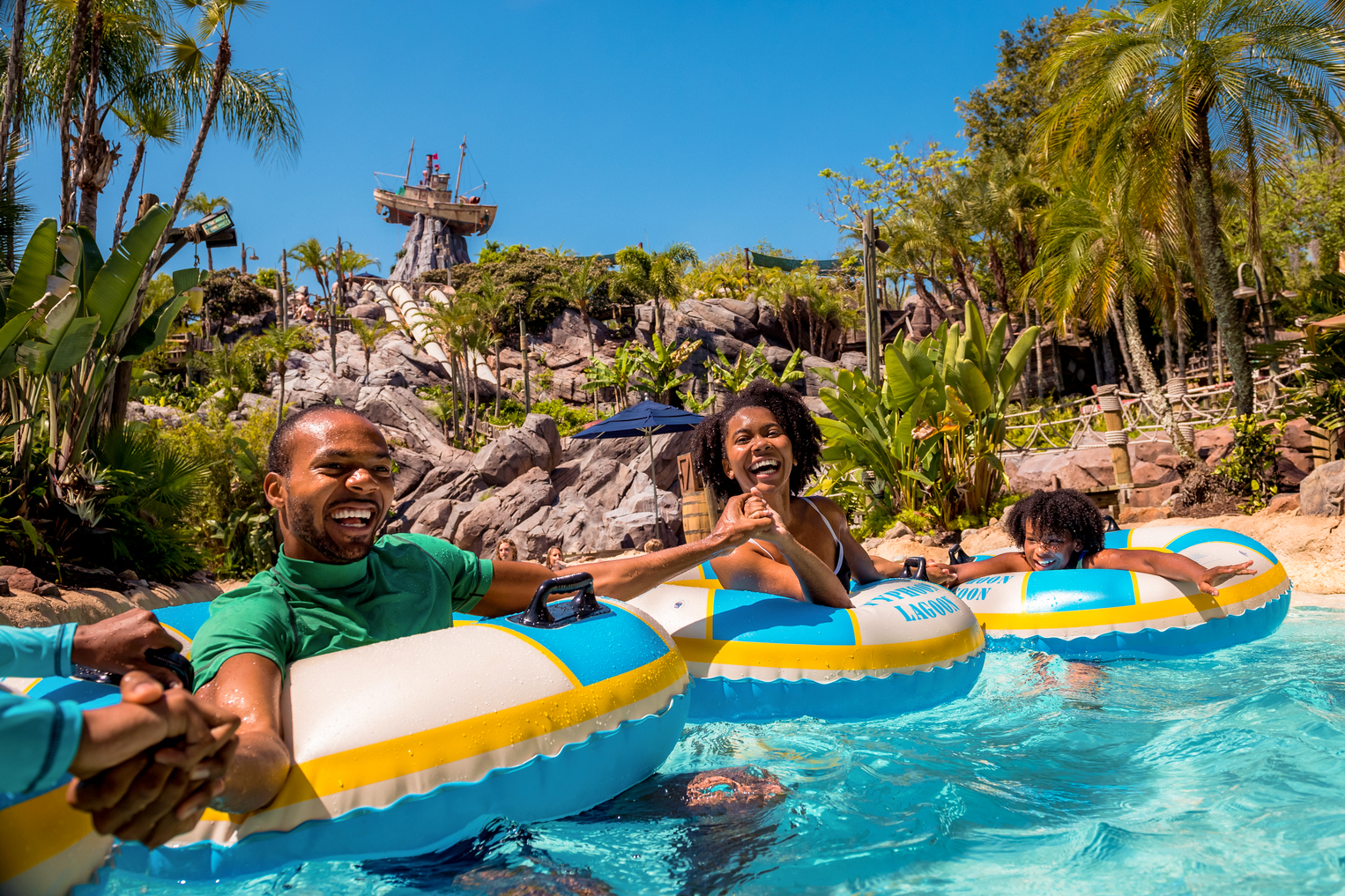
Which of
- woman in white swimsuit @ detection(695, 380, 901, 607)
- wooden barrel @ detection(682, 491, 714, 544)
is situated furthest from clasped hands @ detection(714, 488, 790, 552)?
wooden barrel @ detection(682, 491, 714, 544)

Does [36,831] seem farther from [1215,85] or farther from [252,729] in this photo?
[1215,85]

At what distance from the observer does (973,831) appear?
2680mm

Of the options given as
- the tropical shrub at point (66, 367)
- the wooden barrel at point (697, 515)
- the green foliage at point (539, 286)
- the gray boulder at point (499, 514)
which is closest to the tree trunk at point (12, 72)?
the tropical shrub at point (66, 367)

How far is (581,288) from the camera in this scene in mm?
35594

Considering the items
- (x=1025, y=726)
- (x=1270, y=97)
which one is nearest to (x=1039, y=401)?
(x=1270, y=97)

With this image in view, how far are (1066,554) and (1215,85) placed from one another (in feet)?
34.0

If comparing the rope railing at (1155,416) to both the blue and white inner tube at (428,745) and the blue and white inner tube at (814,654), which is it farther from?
the blue and white inner tube at (428,745)

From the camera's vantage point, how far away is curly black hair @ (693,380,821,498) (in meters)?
4.42

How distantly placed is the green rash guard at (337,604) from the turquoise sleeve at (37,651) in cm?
28

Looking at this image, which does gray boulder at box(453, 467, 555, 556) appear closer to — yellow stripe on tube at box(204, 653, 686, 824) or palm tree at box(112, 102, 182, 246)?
palm tree at box(112, 102, 182, 246)

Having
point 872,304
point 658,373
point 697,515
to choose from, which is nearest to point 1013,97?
point 658,373

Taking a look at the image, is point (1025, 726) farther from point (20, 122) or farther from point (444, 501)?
point (444, 501)

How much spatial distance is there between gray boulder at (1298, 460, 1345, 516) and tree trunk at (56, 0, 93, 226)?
14.0 metres

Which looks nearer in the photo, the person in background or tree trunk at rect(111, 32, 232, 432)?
the person in background
